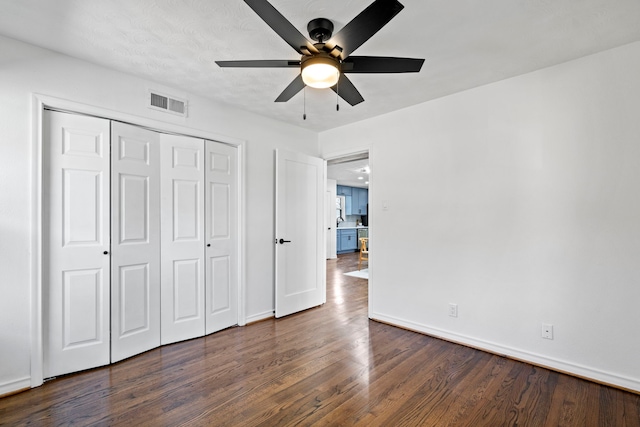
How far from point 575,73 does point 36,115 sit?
4.23 metres

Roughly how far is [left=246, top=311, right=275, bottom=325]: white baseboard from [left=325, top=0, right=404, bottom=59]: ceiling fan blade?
2.99m

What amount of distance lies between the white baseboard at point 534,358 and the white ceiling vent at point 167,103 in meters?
3.28

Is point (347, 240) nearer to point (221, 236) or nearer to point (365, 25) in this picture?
point (221, 236)

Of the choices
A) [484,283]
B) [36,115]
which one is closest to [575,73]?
[484,283]

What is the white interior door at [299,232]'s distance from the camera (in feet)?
12.5

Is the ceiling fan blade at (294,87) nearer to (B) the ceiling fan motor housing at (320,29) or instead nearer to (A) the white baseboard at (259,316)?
(B) the ceiling fan motor housing at (320,29)

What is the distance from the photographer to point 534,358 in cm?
259

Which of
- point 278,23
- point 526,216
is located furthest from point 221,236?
point 526,216

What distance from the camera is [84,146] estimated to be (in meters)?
2.48

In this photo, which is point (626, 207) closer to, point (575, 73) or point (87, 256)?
point (575, 73)

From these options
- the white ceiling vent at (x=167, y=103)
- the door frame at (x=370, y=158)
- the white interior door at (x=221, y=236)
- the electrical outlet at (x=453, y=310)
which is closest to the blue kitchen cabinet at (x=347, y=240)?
the door frame at (x=370, y=158)

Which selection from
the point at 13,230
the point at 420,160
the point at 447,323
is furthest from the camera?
the point at 420,160

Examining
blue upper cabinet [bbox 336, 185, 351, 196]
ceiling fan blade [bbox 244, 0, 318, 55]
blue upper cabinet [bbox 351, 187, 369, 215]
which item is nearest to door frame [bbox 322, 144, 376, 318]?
ceiling fan blade [bbox 244, 0, 318, 55]

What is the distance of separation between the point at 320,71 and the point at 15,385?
3.08m
